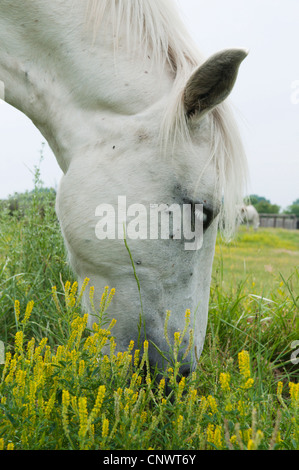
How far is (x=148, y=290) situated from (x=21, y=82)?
117 cm

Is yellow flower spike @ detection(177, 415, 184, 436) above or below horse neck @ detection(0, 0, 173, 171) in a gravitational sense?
below

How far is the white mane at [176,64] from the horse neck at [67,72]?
6cm

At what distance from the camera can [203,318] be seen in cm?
194

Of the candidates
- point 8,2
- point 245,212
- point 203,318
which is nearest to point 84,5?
point 8,2

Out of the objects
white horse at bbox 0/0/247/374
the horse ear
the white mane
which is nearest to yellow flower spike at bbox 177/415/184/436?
white horse at bbox 0/0/247/374

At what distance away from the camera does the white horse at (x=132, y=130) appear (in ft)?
5.91

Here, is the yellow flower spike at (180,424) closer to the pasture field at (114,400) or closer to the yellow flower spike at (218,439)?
the pasture field at (114,400)

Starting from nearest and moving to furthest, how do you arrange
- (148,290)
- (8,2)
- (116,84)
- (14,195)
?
(148,290) → (116,84) → (8,2) → (14,195)

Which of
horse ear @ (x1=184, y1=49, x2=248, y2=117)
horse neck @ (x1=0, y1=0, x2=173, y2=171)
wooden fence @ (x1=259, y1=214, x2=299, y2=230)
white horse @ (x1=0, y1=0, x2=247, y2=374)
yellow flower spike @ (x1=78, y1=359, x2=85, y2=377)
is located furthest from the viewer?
wooden fence @ (x1=259, y1=214, x2=299, y2=230)

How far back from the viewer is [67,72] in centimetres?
202

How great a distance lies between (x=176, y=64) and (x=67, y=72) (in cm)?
49

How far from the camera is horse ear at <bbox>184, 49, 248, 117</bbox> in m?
1.62

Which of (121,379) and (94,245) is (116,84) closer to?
(94,245)

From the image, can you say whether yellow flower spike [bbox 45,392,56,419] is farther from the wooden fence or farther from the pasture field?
the wooden fence
